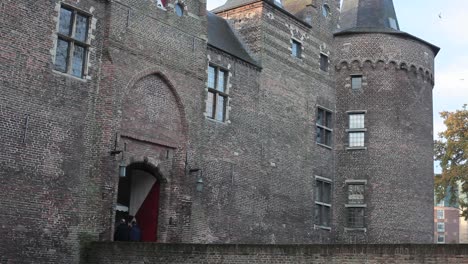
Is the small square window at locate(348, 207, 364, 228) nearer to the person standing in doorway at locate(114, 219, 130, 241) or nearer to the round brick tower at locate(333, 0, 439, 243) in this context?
the round brick tower at locate(333, 0, 439, 243)

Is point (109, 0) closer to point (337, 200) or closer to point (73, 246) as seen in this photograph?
point (73, 246)

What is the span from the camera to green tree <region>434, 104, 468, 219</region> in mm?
32375

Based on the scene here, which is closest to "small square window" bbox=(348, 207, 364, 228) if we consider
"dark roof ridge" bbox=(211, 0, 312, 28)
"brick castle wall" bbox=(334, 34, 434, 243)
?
"brick castle wall" bbox=(334, 34, 434, 243)

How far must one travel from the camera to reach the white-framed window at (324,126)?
27.4 metres

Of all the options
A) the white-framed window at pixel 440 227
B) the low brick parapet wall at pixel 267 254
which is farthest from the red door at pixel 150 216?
the white-framed window at pixel 440 227

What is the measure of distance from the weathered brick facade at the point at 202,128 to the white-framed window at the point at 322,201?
25 centimetres

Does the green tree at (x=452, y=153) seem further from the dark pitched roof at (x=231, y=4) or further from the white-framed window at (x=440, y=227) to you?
the white-framed window at (x=440, y=227)

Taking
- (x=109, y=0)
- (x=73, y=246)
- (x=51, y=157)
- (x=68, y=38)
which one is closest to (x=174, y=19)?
(x=109, y=0)

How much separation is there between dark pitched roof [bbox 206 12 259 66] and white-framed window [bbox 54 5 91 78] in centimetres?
515

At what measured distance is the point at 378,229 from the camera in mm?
26812

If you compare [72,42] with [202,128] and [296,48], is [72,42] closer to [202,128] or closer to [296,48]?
[202,128]

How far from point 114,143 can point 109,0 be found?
13.1 feet

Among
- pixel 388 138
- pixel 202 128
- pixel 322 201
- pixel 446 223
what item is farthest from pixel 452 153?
pixel 446 223

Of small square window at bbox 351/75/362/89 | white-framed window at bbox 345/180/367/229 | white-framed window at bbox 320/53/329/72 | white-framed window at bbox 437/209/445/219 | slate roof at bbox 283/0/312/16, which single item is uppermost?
slate roof at bbox 283/0/312/16
